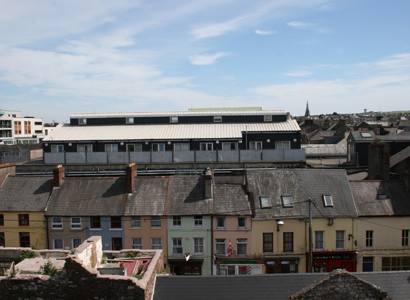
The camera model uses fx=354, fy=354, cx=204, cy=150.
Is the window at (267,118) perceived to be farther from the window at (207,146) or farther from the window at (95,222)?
the window at (95,222)

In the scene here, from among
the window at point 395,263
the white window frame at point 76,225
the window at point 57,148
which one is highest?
the window at point 57,148

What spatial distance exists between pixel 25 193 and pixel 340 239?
2534 cm

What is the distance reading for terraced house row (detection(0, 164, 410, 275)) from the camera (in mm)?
26641

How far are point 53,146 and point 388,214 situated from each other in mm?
33864

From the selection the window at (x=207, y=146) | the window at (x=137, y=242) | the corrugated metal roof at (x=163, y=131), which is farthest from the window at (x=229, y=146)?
the window at (x=137, y=242)

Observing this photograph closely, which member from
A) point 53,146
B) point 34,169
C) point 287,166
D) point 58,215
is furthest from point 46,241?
point 287,166

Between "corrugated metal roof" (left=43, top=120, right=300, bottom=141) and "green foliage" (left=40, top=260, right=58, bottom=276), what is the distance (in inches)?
975

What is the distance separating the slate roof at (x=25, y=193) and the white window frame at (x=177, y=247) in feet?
34.7

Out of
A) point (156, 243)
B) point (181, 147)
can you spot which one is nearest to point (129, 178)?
point (156, 243)

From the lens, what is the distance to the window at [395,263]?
87.6ft

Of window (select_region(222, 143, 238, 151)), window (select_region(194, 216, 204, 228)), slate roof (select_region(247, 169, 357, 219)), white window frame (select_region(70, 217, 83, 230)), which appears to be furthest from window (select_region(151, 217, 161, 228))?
window (select_region(222, 143, 238, 151))

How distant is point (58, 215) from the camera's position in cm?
2733

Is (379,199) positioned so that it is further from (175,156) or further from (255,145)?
(175,156)

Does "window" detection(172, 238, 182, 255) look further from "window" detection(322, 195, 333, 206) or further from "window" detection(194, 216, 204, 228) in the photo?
"window" detection(322, 195, 333, 206)
